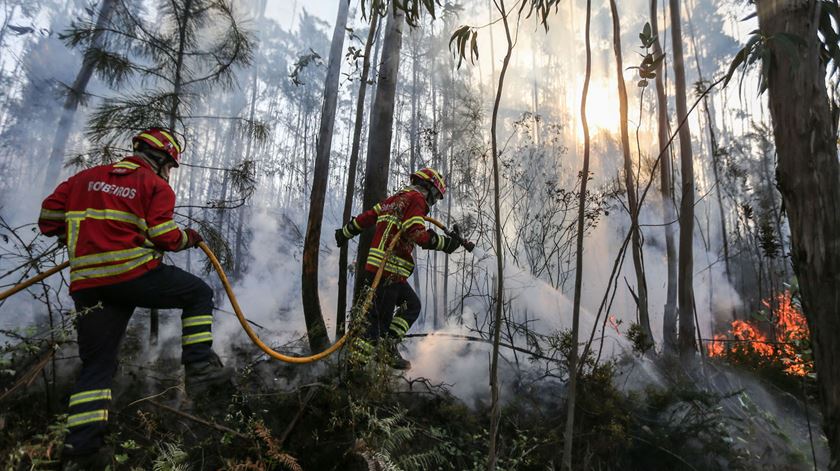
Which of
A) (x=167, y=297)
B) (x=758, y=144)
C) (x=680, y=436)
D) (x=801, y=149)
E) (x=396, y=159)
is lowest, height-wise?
(x=680, y=436)

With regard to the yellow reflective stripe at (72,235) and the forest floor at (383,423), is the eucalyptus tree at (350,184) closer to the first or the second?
the forest floor at (383,423)

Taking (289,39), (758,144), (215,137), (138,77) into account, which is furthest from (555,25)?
(138,77)

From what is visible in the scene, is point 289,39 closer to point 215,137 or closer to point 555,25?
point 215,137

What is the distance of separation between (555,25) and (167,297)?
22.5 metres

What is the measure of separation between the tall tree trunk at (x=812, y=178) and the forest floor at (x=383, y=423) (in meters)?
1.04

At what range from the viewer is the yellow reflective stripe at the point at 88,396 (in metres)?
2.33

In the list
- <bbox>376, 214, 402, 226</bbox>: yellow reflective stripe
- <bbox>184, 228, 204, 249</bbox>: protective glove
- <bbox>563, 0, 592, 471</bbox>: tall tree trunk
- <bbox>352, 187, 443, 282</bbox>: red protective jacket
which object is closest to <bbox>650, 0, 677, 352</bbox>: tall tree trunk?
<bbox>352, 187, 443, 282</bbox>: red protective jacket

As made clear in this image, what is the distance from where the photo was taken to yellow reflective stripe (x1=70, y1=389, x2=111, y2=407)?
7.64 ft

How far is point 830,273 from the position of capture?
1909mm

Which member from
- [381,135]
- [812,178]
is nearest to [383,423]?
[812,178]

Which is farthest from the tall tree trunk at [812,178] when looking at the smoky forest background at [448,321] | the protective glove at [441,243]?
the protective glove at [441,243]

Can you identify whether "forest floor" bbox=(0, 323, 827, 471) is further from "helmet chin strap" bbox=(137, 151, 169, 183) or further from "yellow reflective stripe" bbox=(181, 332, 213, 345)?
"helmet chin strap" bbox=(137, 151, 169, 183)

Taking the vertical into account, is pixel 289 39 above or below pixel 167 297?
above

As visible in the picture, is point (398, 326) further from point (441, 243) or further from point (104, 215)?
point (104, 215)
